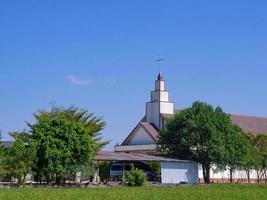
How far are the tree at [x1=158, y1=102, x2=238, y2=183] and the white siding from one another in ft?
3.88

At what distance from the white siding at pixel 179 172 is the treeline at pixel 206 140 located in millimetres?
1167

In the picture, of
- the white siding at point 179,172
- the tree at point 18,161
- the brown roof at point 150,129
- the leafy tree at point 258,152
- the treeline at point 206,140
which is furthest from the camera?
the brown roof at point 150,129

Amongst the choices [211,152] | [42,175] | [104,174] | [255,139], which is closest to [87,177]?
[104,174]

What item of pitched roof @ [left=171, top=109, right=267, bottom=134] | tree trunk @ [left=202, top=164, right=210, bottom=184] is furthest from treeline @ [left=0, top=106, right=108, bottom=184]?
pitched roof @ [left=171, top=109, right=267, bottom=134]

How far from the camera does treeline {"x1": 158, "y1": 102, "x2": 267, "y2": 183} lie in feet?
207

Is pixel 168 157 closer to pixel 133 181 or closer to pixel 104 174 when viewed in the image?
pixel 104 174

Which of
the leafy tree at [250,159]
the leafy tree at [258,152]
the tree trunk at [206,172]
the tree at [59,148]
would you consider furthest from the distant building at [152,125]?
the tree at [59,148]

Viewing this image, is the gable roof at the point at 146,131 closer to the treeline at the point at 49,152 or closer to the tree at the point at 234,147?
the tree at the point at 234,147

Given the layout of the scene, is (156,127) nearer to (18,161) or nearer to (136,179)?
(136,179)

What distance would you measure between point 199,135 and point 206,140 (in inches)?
33.9

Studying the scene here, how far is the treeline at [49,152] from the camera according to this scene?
154 feet

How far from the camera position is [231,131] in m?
64.8

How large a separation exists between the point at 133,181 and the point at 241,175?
98.1ft

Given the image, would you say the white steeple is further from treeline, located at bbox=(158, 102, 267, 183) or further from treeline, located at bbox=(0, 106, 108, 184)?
treeline, located at bbox=(0, 106, 108, 184)
